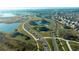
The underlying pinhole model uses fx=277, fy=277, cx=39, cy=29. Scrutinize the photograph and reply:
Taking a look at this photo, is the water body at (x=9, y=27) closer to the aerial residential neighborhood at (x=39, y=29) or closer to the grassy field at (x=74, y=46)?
the aerial residential neighborhood at (x=39, y=29)

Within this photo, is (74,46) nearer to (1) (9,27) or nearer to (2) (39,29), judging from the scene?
(2) (39,29)

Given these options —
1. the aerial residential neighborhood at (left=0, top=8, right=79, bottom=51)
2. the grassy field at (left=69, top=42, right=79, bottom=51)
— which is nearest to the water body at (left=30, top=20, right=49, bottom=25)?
the aerial residential neighborhood at (left=0, top=8, right=79, bottom=51)

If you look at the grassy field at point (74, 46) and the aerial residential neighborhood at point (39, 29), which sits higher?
the aerial residential neighborhood at point (39, 29)

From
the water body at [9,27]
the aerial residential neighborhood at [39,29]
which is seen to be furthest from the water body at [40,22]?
the water body at [9,27]

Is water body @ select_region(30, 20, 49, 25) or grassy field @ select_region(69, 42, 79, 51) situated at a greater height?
water body @ select_region(30, 20, 49, 25)

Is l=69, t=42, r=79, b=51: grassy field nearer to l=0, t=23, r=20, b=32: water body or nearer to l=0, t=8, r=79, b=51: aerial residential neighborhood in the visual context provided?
l=0, t=8, r=79, b=51: aerial residential neighborhood

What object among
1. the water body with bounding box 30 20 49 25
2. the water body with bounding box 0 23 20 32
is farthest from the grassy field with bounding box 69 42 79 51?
the water body with bounding box 0 23 20 32

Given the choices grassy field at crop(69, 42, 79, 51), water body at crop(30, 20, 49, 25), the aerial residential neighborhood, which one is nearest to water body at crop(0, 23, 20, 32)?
the aerial residential neighborhood

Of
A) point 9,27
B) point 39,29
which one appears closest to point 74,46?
point 39,29

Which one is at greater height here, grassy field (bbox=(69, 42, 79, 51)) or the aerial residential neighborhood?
the aerial residential neighborhood

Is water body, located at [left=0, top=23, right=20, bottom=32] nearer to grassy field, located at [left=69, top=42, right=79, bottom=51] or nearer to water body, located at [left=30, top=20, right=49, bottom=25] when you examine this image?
water body, located at [left=30, top=20, right=49, bottom=25]
